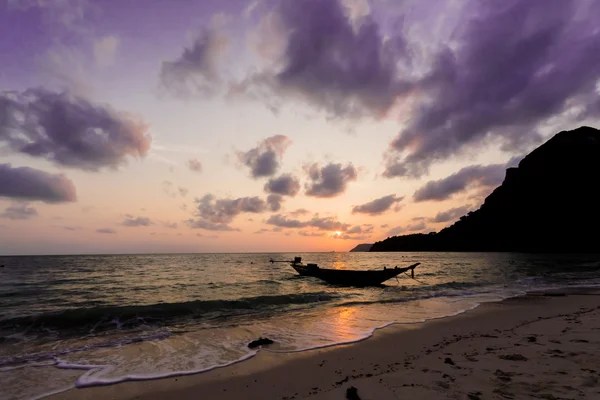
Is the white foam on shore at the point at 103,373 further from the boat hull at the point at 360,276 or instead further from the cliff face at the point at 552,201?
the cliff face at the point at 552,201

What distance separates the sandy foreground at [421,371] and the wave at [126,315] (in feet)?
29.0

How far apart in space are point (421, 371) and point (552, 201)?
14640 cm

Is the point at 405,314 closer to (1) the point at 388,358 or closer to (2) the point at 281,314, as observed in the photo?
(2) the point at 281,314

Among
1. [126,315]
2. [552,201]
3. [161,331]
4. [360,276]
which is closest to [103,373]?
[161,331]

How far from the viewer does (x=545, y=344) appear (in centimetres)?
845

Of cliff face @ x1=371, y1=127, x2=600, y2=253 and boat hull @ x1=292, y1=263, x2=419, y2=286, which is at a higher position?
cliff face @ x1=371, y1=127, x2=600, y2=253

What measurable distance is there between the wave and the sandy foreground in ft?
29.0

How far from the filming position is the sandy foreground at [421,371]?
5668mm

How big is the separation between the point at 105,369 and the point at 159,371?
1573mm

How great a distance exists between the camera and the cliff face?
112000 millimetres

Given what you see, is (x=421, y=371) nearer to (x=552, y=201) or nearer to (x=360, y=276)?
(x=360, y=276)

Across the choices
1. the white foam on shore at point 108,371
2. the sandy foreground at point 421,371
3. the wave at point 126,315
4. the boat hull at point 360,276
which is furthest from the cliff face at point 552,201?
the white foam on shore at point 108,371

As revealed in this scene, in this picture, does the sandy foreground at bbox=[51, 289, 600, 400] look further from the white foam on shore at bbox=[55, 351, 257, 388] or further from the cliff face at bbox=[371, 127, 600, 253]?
the cliff face at bbox=[371, 127, 600, 253]

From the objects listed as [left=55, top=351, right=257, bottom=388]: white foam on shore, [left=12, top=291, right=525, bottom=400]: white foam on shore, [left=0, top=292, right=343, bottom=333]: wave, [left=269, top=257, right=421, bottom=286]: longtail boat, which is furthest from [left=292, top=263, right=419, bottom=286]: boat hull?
[left=55, top=351, right=257, bottom=388]: white foam on shore
